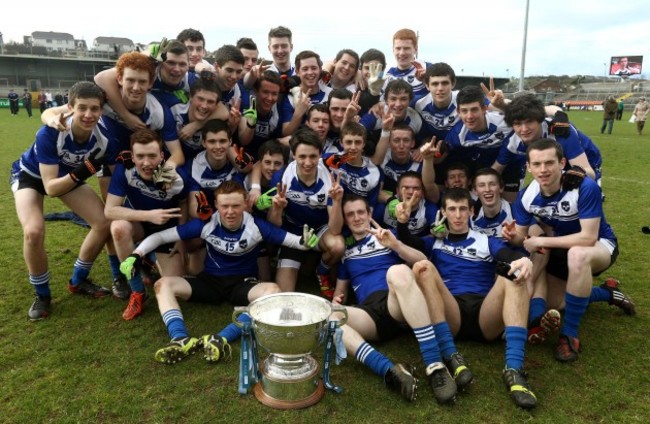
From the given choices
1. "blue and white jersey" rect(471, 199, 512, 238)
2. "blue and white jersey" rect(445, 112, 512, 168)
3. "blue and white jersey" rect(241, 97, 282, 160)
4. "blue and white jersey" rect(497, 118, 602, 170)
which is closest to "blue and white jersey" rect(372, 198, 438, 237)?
"blue and white jersey" rect(471, 199, 512, 238)

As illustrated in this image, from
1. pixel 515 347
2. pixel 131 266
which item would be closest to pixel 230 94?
pixel 131 266

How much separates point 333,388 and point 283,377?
1.09 feet

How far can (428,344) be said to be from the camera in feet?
9.64

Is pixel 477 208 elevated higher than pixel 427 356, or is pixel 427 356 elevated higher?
pixel 477 208

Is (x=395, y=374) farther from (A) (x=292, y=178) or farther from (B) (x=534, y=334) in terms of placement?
(A) (x=292, y=178)

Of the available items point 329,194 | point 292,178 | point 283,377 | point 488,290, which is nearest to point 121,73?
point 292,178

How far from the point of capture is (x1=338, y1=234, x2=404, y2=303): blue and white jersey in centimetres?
365

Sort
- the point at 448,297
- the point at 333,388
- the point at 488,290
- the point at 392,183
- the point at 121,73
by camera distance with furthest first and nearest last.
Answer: the point at 392,183 < the point at 121,73 < the point at 488,290 < the point at 448,297 < the point at 333,388

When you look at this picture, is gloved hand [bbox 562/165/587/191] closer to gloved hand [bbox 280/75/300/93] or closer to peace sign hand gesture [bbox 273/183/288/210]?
peace sign hand gesture [bbox 273/183/288/210]

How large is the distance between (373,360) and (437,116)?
303cm

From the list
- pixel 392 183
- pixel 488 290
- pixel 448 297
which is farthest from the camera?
pixel 392 183

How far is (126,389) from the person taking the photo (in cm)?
289

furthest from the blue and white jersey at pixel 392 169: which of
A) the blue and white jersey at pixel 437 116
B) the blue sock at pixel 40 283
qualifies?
the blue sock at pixel 40 283

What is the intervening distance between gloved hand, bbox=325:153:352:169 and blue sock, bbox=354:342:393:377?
1.78 meters
